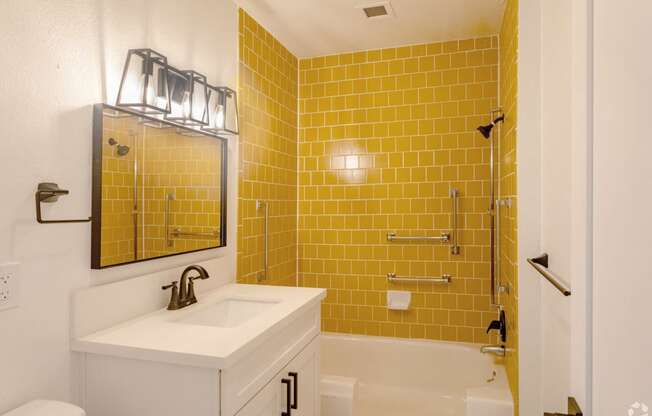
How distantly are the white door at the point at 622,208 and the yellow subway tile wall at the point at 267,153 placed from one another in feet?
7.13

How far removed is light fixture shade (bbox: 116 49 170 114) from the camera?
1680 mm

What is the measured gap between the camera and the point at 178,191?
203 centimetres

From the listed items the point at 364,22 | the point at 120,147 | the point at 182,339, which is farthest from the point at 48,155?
the point at 364,22

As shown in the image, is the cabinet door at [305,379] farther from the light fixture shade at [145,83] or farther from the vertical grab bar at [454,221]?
the vertical grab bar at [454,221]

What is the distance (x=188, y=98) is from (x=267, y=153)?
39.2 inches

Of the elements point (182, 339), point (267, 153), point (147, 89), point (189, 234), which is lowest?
point (182, 339)

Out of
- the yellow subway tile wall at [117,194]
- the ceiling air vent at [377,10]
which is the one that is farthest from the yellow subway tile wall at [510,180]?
the yellow subway tile wall at [117,194]

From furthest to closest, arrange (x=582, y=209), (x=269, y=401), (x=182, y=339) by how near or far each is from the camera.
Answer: (x=269, y=401)
(x=182, y=339)
(x=582, y=209)

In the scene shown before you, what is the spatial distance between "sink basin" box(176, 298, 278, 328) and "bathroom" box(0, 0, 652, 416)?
1cm

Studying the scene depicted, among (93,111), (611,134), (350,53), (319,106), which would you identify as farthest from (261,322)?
(350,53)

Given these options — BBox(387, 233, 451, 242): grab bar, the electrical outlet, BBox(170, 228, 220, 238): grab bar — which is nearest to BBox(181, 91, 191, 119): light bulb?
BBox(170, 228, 220, 238): grab bar

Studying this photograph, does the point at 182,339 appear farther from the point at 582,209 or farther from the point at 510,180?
the point at 510,180

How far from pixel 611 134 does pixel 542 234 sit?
163cm

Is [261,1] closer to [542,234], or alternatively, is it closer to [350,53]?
[350,53]
